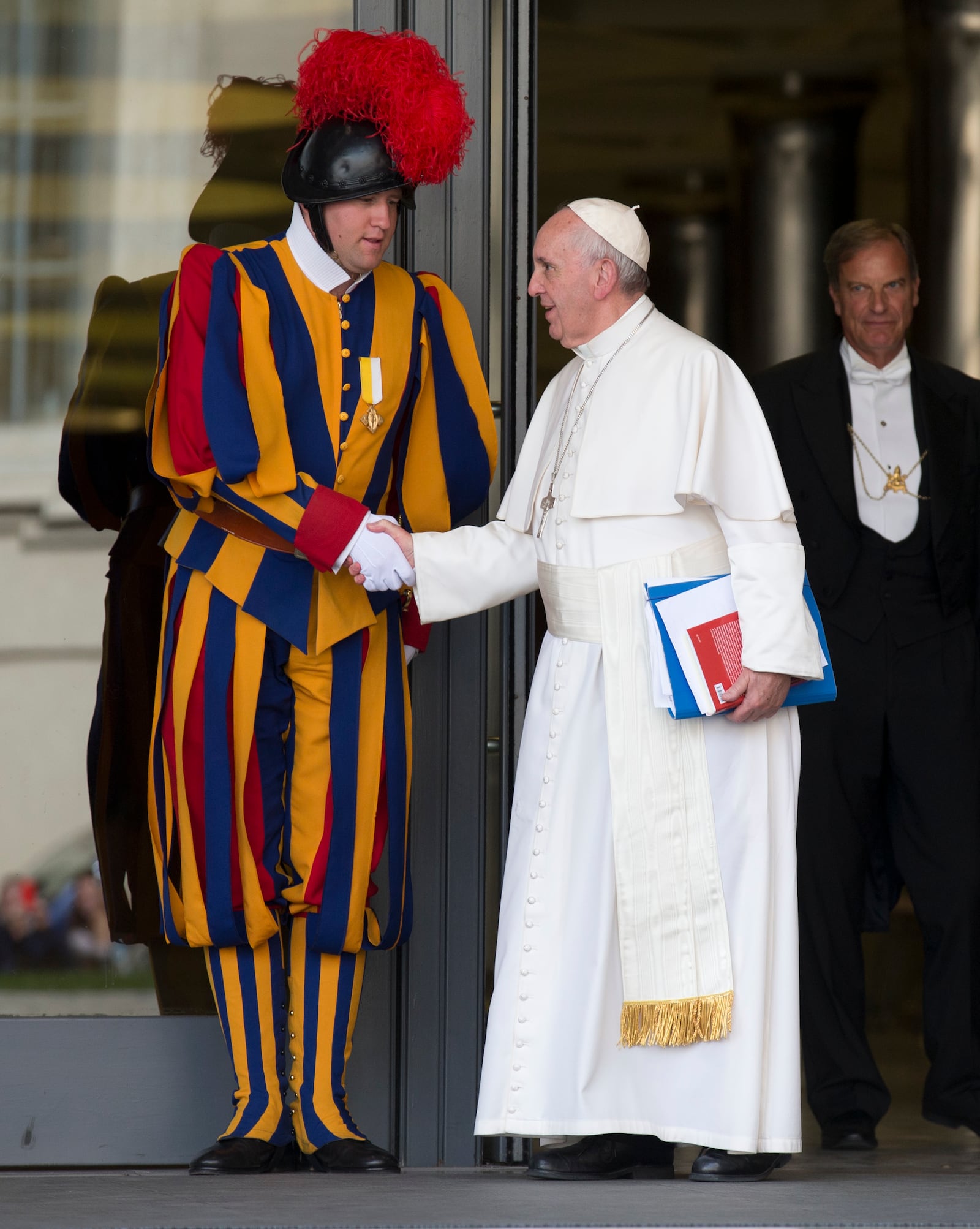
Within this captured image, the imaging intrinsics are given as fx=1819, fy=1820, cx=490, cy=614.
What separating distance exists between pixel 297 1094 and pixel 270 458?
106 centimetres

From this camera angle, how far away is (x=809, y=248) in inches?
414

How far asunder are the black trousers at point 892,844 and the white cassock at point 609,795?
970mm

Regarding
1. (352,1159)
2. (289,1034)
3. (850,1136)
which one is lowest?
(850,1136)

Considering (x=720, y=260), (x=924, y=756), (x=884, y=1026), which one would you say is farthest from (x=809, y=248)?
(x=924, y=756)

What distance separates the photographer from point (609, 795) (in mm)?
2951

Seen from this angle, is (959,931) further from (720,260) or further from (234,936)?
(720,260)

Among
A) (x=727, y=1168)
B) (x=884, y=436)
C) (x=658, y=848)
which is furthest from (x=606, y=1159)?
(x=884, y=436)

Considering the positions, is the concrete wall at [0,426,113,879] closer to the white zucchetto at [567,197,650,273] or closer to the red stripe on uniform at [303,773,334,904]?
the red stripe on uniform at [303,773,334,904]

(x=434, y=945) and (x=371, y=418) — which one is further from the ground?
(x=371, y=418)

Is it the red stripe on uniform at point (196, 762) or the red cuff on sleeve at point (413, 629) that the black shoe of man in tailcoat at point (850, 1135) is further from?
the red stripe on uniform at point (196, 762)

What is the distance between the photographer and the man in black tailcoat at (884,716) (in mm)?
3867

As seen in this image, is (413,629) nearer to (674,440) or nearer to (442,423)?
(442,423)

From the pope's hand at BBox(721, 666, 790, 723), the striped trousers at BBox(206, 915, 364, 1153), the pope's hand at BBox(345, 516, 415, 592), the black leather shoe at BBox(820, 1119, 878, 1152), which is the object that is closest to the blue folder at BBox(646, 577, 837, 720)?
the pope's hand at BBox(721, 666, 790, 723)

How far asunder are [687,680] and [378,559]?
54cm
